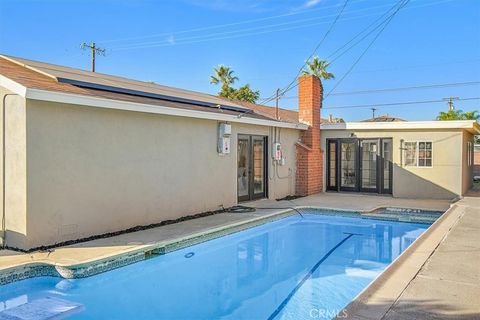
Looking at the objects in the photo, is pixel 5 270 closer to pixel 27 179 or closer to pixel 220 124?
pixel 27 179

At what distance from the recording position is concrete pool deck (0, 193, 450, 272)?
240 inches

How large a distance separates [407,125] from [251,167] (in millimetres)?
6207

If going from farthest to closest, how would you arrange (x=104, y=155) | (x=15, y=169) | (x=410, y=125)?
(x=410, y=125)
(x=104, y=155)
(x=15, y=169)

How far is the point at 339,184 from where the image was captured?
16078 millimetres

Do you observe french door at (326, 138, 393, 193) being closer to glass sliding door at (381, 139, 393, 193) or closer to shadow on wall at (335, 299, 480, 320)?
glass sliding door at (381, 139, 393, 193)

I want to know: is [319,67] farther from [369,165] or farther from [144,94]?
[144,94]

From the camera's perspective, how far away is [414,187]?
1446 cm

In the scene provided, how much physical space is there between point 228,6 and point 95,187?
11.4m

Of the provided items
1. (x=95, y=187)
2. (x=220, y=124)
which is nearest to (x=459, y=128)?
(x=220, y=124)

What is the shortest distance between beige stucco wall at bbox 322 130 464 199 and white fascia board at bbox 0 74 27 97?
12492 millimetres

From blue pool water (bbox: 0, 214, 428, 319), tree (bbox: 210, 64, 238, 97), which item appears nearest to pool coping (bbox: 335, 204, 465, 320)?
blue pool water (bbox: 0, 214, 428, 319)

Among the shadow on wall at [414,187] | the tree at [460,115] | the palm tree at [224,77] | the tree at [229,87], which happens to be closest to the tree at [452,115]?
the tree at [460,115]

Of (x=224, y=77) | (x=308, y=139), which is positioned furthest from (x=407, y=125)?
(x=224, y=77)

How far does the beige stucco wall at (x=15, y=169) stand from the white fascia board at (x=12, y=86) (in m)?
0.17
